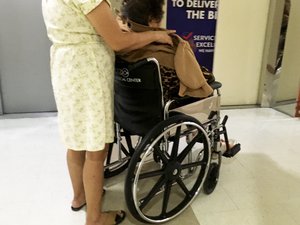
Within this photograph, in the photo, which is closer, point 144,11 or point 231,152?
point 144,11

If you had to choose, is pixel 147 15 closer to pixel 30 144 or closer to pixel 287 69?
pixel 30 144

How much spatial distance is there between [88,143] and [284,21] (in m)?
2.63

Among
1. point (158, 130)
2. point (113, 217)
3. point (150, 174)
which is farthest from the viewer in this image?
point (113, 217)

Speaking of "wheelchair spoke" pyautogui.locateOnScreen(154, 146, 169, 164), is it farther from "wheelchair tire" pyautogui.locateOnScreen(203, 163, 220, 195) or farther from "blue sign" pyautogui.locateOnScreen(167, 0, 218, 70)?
"blue sign" pyautogui.locateOnScreen(167, 0, 218, 70)

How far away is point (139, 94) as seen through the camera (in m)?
1.48

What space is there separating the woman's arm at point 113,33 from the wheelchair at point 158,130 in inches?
3.8

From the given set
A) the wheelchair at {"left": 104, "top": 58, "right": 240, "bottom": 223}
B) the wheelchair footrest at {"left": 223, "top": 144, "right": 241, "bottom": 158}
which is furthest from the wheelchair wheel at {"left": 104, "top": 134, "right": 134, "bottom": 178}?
the wheelchair footrest at {"left": 223, "top": 144, "right": 241, "bottom": 158}

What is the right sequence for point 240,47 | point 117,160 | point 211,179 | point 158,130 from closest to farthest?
1. point 158,130
2. point 211,179
3. point 117,160
4. point 240,47

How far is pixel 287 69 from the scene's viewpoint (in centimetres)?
348

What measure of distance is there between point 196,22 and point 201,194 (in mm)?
1795

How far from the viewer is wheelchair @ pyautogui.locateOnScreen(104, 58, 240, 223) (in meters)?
1.41

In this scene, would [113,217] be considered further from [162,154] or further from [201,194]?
[201,194]

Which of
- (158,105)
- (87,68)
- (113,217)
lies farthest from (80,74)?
(113,217)

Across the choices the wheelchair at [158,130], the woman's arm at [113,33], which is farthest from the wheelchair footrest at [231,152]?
the woman's arm at [113,33]
